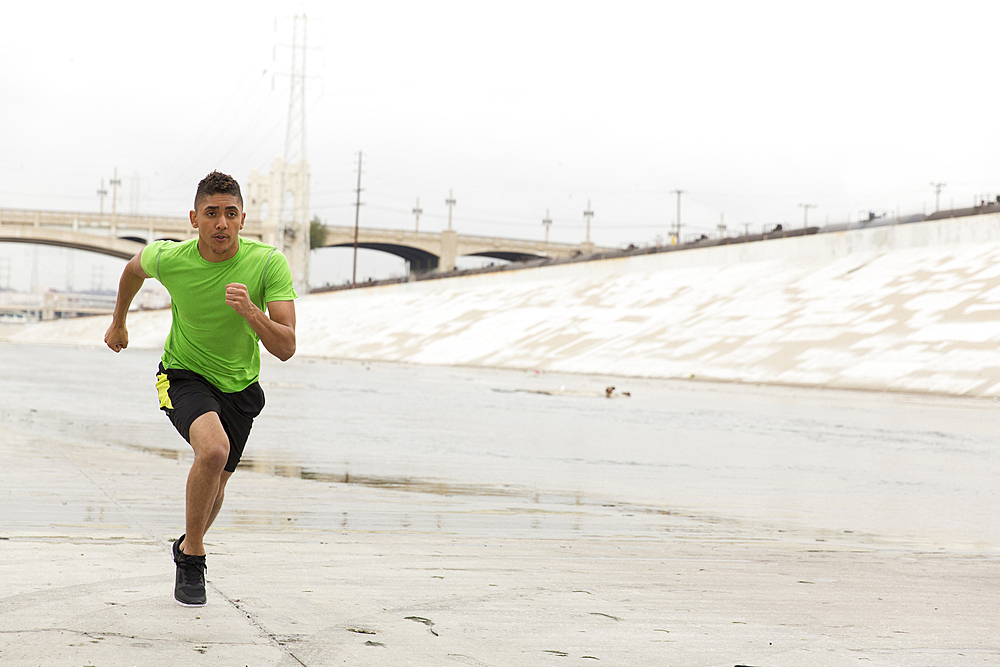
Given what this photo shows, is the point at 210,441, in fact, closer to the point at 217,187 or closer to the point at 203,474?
the point at 203,474

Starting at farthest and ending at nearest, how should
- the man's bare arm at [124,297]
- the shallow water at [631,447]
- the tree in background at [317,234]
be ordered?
the tree in background at [317,234] → the shallow water at [631,447] → the man's bare arm at [124,297]

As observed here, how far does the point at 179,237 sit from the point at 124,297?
407 feet

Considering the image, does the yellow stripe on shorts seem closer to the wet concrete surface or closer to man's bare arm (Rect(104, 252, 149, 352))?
man's bare arm (Rect(104, 252, 149, 352))

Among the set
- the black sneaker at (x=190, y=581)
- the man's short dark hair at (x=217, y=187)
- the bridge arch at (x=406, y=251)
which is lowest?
the black sneaker at (x=190, y=581)

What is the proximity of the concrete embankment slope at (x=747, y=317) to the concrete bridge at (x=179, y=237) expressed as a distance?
37.6m

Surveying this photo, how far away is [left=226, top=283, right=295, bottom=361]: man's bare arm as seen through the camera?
4.47 m

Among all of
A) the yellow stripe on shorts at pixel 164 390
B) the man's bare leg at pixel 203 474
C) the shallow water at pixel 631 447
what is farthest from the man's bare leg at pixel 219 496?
the shallow water at pixel 631 447

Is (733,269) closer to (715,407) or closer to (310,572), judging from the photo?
(715,407)

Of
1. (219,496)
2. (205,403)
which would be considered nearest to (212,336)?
(205,403)

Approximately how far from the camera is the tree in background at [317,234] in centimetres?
12862

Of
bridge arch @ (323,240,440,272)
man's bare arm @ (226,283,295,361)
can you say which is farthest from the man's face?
bridge arch @ (323,240,440,272)

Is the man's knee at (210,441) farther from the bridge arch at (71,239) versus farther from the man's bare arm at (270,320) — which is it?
the bridge arch at (71,239)

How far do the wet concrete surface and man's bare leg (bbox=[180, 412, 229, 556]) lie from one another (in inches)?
11.3

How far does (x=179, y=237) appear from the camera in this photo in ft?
405
